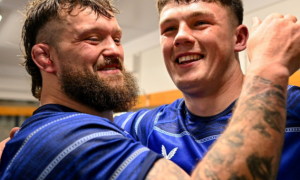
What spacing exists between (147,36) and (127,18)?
30.6 inches

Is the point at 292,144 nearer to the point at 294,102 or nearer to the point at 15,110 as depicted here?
the point at 294,102

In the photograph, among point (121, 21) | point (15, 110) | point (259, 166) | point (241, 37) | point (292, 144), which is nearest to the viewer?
point (259, 166)

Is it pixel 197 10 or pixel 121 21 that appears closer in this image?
pixel 197 10

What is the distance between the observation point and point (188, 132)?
1.22 meters

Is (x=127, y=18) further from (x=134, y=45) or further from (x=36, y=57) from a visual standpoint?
(x=36, y=57)

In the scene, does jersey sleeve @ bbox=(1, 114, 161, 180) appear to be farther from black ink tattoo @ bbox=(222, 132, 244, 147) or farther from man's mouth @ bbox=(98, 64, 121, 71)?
man's mouth @ bbox=(98, 64, 121, 71)

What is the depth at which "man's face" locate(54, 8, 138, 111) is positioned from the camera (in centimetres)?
120

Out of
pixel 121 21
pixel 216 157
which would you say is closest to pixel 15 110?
pixel 121 21

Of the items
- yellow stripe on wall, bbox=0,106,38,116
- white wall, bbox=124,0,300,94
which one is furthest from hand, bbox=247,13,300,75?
yellow stripe on wall, bbox=0,106,38,116

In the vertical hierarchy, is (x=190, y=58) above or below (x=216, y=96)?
above

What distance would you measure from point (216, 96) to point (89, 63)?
1.92 ft

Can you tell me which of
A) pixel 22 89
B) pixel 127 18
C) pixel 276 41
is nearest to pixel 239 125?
pixel 276 41

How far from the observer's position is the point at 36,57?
Result: 1.26 metres

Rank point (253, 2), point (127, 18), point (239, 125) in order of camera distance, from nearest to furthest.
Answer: point (239, 125)
point (253, 2)
point (127, 18)
